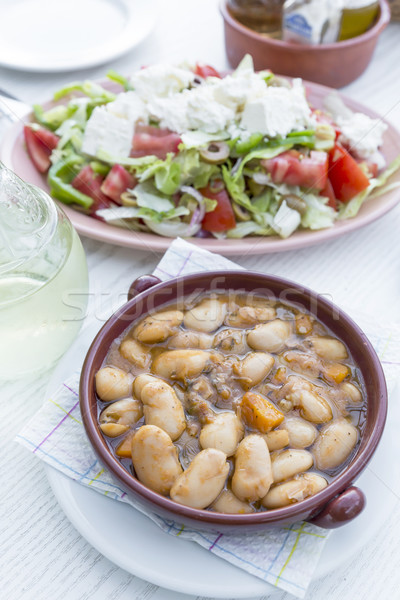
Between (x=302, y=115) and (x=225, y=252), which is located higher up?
(x=302, y=115)

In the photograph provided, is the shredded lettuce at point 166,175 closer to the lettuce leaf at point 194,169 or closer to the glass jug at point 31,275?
the lettuce leaf at point 194,169

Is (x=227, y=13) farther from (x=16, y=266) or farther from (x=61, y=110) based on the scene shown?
(x=16, y=266)

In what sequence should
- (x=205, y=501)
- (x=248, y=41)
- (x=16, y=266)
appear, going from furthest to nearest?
(x=248, y=41), (x=16, y=266), (x=205, y=501)

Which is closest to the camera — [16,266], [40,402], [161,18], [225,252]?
[16,266]

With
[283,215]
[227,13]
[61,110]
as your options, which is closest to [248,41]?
[227,13]

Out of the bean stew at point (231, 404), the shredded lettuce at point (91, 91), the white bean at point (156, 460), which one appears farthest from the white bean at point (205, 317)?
→ the shredded lettuce at point (91, 91)

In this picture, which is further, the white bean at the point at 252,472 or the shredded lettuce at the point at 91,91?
the shredded lettuce at the point at 91,91
